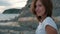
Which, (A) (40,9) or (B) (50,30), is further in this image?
(A) (40,9)

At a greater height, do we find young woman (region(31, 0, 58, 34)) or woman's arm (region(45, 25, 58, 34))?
young woman (region(31, 0, 58, 34))

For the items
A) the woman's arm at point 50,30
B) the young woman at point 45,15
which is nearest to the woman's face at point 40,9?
the young woman at point 45,15

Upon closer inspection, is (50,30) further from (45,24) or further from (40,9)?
(40,9)

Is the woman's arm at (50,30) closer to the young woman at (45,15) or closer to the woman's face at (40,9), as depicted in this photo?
the young woman at (45,15)

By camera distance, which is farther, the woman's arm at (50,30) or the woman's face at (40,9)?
the woman's face at (40,9)

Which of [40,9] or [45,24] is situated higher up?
[40,9]

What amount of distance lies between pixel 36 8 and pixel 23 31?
21.3 feet

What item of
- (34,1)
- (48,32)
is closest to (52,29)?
(48,32)

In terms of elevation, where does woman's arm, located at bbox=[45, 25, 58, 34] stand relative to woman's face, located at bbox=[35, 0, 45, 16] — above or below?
below

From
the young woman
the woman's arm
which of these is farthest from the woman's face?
the woman's arm

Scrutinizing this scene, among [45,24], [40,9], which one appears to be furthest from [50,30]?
[40,9]

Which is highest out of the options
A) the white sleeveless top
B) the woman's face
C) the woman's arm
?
the woman's face

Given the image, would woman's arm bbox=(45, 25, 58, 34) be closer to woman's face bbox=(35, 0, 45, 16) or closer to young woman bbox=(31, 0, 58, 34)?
young woman bbox=(31, 0, 58, 34)

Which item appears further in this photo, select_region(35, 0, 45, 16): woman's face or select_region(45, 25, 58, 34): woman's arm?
select_region(35, 0, 45, 16): woman's face
